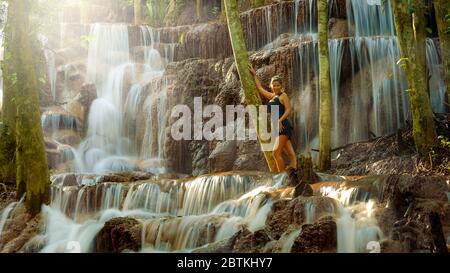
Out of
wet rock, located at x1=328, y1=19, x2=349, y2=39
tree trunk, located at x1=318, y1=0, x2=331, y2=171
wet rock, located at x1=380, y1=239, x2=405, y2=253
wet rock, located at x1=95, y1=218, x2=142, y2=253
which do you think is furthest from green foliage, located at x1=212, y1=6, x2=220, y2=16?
wet rock, located at x1=380, y1=239, x2=405, y2=253

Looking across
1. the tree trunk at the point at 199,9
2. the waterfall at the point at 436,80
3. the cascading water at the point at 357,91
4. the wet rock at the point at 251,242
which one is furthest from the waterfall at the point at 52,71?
the wet rock at the point at 251,242

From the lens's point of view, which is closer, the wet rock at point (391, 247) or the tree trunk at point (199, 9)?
the wet rock at point (391, 247)

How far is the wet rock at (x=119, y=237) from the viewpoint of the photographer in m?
7.37

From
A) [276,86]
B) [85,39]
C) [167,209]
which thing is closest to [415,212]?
[276,86]

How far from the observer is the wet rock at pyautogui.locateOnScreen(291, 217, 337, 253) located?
6.02 m

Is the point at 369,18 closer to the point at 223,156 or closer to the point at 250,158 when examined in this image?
the point at 250,158

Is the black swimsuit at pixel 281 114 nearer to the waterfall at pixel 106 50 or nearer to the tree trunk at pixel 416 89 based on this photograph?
the tree trunk at pixel 416 89

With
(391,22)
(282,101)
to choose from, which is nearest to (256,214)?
(282,101)

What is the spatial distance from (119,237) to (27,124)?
113 inches

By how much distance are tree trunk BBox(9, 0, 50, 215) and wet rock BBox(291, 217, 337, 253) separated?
5.06 meters

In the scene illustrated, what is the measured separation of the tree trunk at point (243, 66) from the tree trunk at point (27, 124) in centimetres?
414

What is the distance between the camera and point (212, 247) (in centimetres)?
641

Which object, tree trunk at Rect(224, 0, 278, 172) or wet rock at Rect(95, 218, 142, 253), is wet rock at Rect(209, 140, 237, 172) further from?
wet rock at Rect(95, 218, 142, 253)

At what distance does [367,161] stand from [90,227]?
22.4 feet
